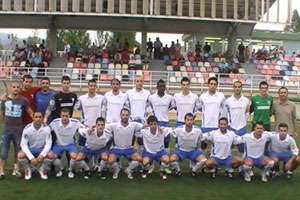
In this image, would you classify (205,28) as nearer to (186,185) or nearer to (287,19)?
(287,19)

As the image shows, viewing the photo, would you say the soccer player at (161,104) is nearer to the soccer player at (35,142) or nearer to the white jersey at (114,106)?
the white jersey at (114,106)

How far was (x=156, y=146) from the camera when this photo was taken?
7.54 meters

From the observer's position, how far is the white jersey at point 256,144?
7.45 meters

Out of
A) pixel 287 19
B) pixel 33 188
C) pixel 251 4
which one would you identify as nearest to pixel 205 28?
pixel 251 4

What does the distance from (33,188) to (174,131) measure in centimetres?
251

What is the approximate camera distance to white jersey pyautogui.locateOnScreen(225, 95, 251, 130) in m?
8.08

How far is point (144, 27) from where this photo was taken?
25.9 m

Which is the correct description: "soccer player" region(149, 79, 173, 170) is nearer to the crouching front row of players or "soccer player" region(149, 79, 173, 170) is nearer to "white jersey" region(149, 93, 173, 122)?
"white jersey" region(149, 93, 173, 122)

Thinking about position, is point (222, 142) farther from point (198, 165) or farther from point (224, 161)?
point (198, 165)

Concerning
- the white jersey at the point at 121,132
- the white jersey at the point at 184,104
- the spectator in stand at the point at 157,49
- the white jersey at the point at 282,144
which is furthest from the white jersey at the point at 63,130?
the spectator in stand at the point at 157,49

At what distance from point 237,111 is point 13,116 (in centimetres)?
389

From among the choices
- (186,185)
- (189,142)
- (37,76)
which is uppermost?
(37,76)

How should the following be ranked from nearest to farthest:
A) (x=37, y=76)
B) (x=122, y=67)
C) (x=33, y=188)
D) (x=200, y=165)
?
(x=33, y=188) → (x=200, y=165) → (x=37, y=76) → (x=122, y=67)

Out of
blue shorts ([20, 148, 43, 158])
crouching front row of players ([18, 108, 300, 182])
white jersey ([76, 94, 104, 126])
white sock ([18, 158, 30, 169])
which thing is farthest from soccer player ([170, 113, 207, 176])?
white sock ([18, 158, 30, 169])
